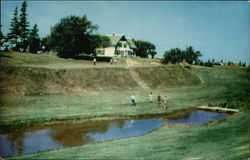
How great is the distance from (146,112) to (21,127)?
46.5 feet

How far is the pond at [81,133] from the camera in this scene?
672 inches

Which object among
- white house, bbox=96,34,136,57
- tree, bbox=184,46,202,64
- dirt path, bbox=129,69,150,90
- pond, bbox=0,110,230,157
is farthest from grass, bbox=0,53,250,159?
white house, bbox=96,34,136,57

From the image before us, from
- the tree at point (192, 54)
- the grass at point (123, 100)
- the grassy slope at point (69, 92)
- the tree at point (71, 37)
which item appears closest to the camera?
the grass at point (123, 100)

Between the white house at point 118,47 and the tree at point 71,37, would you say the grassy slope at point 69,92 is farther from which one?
the white house at point 118,47

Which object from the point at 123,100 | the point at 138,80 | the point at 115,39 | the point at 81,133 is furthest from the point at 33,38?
the point at 115,39

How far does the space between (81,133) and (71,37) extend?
3012cm

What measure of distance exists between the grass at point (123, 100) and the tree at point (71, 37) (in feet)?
8.27

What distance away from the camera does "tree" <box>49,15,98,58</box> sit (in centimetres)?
4591

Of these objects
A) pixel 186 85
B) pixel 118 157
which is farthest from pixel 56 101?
pixel 186 85

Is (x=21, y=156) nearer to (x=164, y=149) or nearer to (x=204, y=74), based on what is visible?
(x=164, y=149)

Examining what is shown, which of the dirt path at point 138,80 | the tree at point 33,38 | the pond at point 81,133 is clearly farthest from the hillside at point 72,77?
the pond at point 81,133

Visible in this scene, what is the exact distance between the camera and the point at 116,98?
33.9 meters

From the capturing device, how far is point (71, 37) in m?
47.0

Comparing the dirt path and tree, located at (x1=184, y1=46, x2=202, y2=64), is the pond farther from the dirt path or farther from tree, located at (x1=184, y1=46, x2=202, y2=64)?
the dirt path
